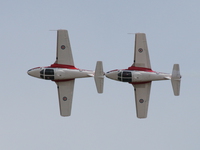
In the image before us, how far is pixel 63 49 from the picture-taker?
58938 mm

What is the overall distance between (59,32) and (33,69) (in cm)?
581

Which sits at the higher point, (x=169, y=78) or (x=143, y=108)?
(x=169, y=78)

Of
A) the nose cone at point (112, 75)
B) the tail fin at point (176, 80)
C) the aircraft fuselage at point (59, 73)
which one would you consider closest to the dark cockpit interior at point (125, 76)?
the nose cone at point (112, 75)

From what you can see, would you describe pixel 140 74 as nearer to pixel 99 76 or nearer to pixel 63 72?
pixel 99 76

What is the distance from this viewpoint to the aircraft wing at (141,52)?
58.9 meters

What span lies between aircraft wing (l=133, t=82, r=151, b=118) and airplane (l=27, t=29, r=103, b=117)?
6.29m

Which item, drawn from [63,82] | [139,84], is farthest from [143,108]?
[63,82]

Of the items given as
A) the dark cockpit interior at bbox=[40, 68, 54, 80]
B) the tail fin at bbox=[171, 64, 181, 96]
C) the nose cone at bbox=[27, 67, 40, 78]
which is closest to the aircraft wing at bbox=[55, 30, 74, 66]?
the dark cockpit interior at bbox=[40, 68, 54, 80]

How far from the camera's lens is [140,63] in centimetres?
5916

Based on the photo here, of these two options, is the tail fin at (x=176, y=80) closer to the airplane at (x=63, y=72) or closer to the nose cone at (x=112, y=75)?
the nose cone at (x=112, y=75)

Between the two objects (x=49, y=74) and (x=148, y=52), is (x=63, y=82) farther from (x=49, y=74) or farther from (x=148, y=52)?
(x=148, y=52)

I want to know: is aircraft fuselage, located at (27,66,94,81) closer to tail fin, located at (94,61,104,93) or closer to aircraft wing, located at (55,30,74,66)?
aircraft wing, located at (55,30,74,66)

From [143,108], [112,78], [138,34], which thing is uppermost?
[138,34]

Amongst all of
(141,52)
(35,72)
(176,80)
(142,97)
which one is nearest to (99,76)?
(141,52)
